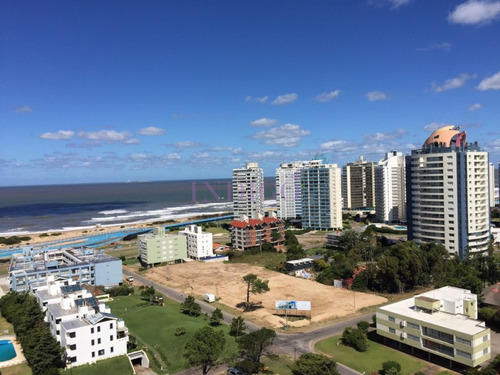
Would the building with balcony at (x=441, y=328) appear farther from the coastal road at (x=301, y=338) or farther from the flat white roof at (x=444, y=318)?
the coastal road at (x=301, y=338)

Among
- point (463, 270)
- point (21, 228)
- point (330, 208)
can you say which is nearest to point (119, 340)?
point (463, 270)

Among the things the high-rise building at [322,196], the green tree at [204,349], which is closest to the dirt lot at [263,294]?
Answer: the green tree at [204,349]

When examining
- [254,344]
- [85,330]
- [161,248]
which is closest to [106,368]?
[85,330]

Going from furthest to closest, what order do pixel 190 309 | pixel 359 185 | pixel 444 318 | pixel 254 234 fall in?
pixel 359 185, pixel 254 234, pixel 190 309, pixel 444 318

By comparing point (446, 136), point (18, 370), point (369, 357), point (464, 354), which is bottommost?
point (369, 357)

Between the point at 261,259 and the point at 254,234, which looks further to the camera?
the point at 254,234

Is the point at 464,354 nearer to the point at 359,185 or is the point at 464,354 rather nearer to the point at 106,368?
the point at 106,368

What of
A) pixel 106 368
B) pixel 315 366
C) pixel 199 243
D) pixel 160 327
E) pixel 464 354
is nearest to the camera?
pixel 315 366

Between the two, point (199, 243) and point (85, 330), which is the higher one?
point (199, 243)
